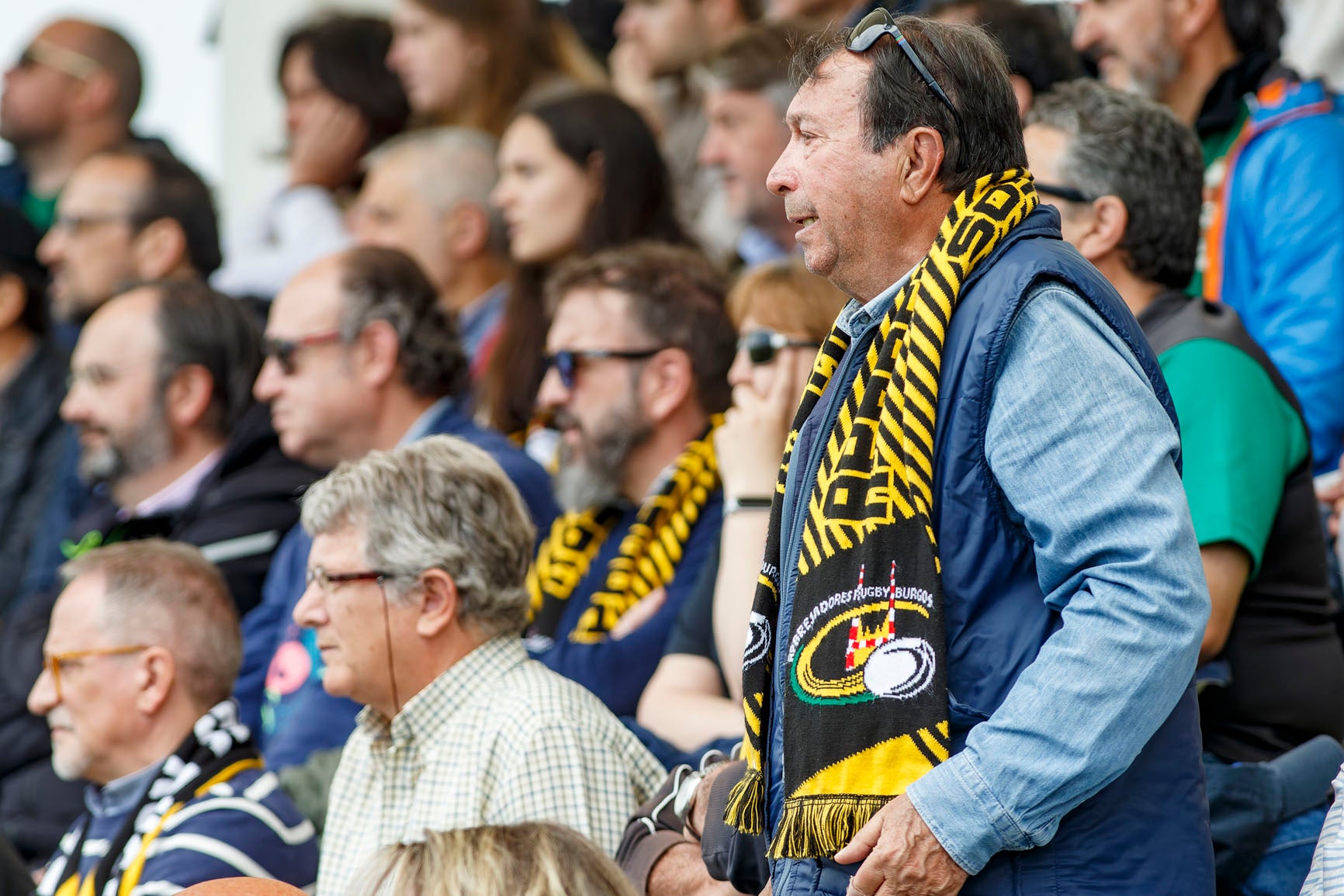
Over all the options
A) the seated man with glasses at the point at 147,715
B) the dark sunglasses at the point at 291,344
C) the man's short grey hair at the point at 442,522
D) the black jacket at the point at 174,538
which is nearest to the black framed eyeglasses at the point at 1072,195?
the man's short grey hair at the point at 442,522

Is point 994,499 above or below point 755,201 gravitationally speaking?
above

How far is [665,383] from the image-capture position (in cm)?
501

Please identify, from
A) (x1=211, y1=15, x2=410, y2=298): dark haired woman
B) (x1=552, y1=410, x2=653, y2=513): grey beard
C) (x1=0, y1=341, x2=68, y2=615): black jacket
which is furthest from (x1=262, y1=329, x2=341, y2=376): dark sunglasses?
(x1=211, y1=15, x2=410, y2=298): dark haired woman

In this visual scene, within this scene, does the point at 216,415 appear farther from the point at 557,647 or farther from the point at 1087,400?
the point at 1087,400

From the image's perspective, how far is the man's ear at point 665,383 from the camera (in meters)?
4.98

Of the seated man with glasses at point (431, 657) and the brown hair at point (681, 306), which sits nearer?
the seated man with glasses at point (431, 657)

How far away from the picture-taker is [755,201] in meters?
6.08

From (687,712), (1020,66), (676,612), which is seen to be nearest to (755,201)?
(1020,66)

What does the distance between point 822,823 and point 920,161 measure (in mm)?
920

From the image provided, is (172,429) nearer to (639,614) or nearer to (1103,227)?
(639,614)

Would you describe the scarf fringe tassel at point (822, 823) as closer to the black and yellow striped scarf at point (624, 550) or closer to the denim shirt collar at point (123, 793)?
the denim shirt collar at point (123, 793)

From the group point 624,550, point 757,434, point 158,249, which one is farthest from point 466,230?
point 757,434

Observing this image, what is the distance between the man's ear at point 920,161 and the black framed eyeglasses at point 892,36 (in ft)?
0.16

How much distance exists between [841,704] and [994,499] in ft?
1.10
